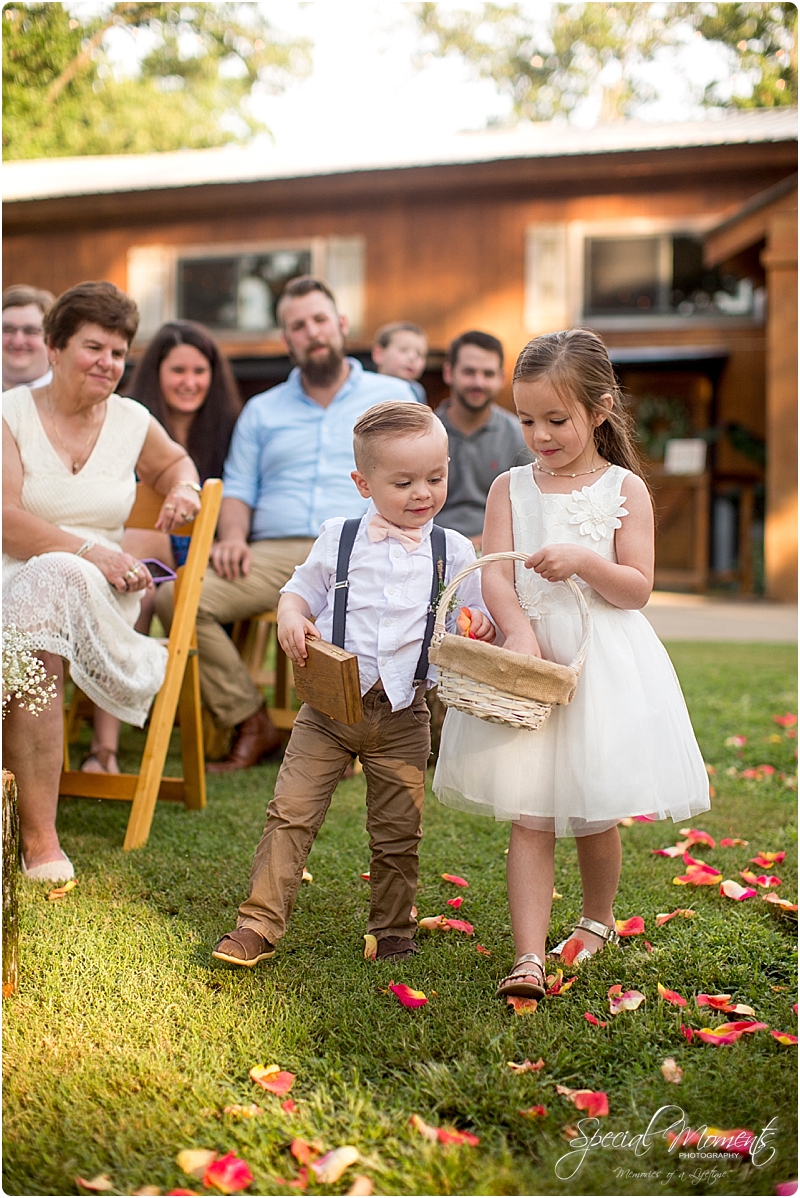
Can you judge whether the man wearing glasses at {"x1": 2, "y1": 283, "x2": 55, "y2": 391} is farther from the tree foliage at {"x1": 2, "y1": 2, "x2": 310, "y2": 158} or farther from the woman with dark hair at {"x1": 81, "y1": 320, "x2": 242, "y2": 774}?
the tree foliage at {"x1": 2, "y1": 2, "x2": 310, "y2": 158}

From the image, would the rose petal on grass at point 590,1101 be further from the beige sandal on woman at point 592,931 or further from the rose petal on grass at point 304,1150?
the beige sandal on woman at point 592,931

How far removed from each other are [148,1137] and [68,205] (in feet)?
50.5

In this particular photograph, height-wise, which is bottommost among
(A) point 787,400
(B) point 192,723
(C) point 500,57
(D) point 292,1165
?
(D) point 292,1165

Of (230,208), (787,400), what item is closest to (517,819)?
(787,400)

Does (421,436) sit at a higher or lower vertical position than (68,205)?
Result: lower

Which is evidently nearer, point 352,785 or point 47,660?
point 47,660

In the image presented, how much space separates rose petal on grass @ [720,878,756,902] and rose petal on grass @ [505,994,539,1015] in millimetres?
972

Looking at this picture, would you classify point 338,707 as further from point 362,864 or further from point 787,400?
point 787,400

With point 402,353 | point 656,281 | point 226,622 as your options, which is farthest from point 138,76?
point 226,622

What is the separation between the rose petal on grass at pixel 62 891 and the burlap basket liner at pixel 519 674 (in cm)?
149

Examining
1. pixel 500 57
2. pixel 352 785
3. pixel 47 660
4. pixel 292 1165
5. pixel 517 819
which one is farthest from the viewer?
pixel 500 57

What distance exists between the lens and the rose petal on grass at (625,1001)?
2.43m

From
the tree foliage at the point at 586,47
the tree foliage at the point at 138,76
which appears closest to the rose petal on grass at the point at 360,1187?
the tree foliage at the point at 138,76

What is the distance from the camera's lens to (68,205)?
15.3 metres
